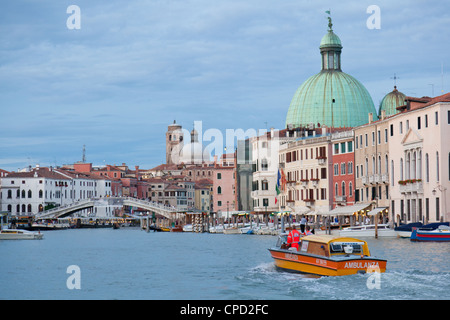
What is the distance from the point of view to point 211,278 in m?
22.5

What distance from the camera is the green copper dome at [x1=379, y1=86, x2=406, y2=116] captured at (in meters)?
71.5

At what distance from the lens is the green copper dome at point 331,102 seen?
2645 inches

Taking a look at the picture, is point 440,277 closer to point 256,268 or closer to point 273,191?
point 256,268

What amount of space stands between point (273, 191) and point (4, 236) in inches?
810

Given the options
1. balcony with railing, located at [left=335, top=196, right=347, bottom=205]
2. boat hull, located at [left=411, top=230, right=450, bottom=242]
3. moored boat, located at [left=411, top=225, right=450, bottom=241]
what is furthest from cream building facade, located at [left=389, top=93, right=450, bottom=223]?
balcony with railing, located at [left=335, top=196, right=347, bottom=205]

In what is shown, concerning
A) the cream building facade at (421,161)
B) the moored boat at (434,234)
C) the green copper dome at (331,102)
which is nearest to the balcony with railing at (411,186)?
the cream building facade at (421,161)

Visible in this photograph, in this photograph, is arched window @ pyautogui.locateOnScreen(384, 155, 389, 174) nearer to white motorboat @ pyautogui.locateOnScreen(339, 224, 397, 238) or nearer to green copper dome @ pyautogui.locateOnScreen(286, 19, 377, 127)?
white motorboat @ pyautogui.locateOnScreen(339, 224, 397, 238)

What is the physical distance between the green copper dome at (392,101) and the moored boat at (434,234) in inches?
1449

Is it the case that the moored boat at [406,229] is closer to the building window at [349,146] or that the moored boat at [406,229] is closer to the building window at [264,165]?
the building window at [349,146]

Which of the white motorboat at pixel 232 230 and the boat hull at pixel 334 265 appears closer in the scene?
the boat hull at pixel 334 265

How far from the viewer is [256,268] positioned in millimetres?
24344

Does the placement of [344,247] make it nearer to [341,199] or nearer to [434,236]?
[434,236]
